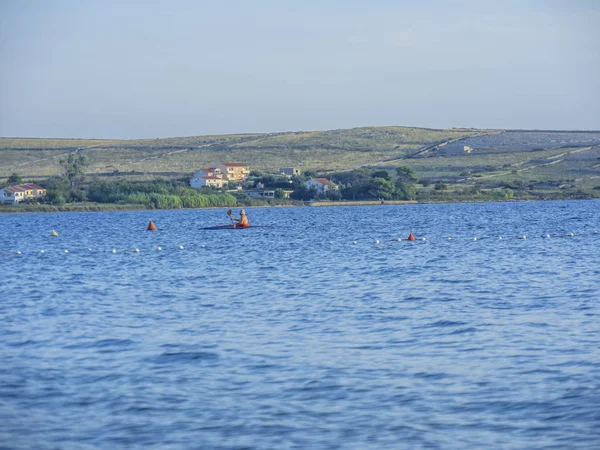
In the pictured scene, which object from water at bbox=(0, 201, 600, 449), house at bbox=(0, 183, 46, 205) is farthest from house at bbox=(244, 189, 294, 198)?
water at bbox=(0, 201, 600, 449)

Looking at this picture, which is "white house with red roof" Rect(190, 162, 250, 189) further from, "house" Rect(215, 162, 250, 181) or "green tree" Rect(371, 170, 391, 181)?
"green tree" Rect(371, 170, 391, 181)

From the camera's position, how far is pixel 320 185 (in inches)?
5153

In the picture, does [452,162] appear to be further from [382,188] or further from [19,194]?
[19,194]

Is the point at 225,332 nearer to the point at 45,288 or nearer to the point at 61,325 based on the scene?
the point at 61,325

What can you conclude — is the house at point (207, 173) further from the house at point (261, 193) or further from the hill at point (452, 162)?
the house at point (261, 193)

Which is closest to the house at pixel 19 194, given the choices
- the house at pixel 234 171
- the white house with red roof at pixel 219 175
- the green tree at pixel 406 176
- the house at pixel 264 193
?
the white house with red roof at pixel 219 175

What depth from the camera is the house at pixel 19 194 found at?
125 metres

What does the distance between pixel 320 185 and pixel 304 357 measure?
114899 mm

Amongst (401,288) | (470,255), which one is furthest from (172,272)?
(470,255)

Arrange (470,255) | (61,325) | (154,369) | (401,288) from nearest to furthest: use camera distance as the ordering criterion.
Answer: (154,369) < (61,325) < (401,288) < (470,255)

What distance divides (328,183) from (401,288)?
349 feet

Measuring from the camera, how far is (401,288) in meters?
26.1

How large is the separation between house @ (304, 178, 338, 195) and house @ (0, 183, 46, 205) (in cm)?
A: 3461

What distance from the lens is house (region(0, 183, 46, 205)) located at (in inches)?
4904
